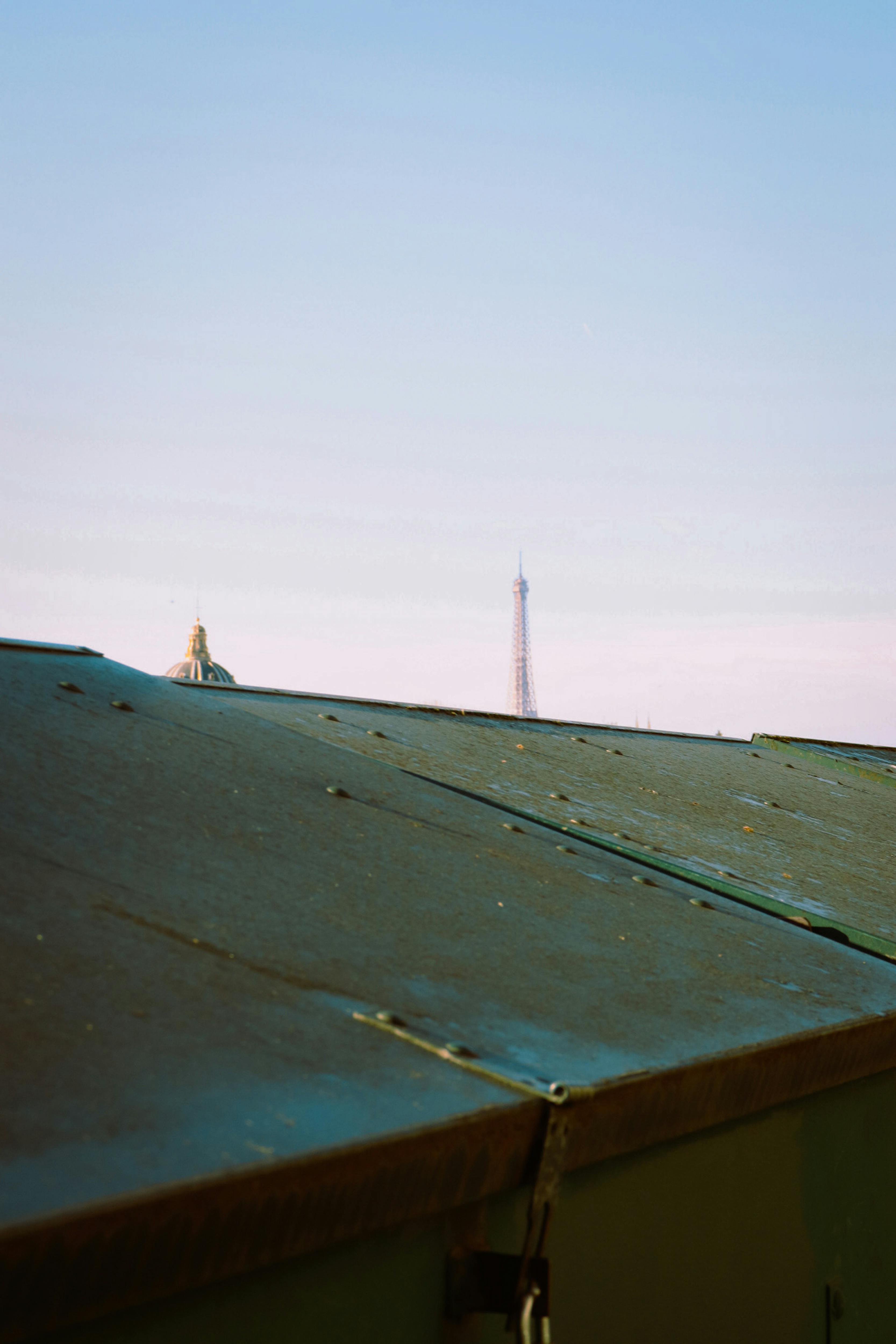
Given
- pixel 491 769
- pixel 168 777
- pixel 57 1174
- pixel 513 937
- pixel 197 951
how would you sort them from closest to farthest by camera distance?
1. pixel 57 1174
2. pixel 197 951
3. pixel 513 937
4. pixel 168 777
5. pixel 491 769

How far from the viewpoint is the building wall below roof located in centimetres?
117

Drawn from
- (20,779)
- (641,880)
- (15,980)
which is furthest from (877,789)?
(15,980)

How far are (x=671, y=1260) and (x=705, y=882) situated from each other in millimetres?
1106

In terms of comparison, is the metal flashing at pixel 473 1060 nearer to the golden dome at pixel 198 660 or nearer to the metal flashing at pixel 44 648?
the metal flashing at pixel 44 648

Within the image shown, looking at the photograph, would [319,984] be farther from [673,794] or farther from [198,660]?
[198,660]

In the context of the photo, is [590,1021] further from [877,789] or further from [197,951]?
[877,789]

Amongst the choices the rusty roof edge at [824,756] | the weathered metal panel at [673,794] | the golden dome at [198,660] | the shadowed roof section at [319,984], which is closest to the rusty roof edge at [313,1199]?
the shadowed roof section at [319,984]

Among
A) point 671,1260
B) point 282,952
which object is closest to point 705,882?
point 671,1260

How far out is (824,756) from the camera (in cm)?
577

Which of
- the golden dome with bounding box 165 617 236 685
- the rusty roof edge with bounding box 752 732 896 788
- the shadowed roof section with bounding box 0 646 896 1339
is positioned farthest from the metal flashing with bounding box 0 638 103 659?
A: the golden dome with bounding box 165 617 236 685

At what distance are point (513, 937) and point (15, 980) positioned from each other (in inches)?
32.6

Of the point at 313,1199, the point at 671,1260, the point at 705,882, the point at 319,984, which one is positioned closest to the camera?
the point at 313,1199

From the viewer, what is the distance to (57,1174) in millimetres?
954

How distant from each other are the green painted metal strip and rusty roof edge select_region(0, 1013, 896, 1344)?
911mm
